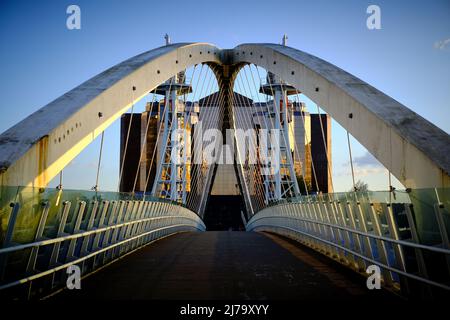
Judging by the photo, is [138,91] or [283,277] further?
[138,91]

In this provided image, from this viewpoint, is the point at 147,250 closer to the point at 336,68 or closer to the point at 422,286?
the point at 336,68

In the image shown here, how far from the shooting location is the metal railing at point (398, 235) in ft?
17.6

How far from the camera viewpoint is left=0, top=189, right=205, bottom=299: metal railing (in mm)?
5418

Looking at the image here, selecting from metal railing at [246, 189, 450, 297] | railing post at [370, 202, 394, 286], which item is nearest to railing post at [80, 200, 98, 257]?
metal railing at [246, 189, 450, 297]

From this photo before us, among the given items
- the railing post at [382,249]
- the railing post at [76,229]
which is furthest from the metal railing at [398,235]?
the railing post at [76,229]

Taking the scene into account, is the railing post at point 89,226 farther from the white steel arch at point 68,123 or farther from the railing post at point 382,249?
the railing post at point 382,249

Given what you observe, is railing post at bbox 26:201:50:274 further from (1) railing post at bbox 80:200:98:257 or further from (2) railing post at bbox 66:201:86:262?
(1) railing post at bbox 80:200:98:257

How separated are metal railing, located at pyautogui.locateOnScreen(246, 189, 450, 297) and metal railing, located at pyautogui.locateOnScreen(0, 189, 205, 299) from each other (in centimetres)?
417

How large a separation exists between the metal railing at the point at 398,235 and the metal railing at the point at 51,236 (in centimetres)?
417

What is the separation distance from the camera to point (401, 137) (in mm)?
8797

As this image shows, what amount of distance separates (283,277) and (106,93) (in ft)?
20.2

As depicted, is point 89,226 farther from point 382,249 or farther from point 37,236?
point 382,249
